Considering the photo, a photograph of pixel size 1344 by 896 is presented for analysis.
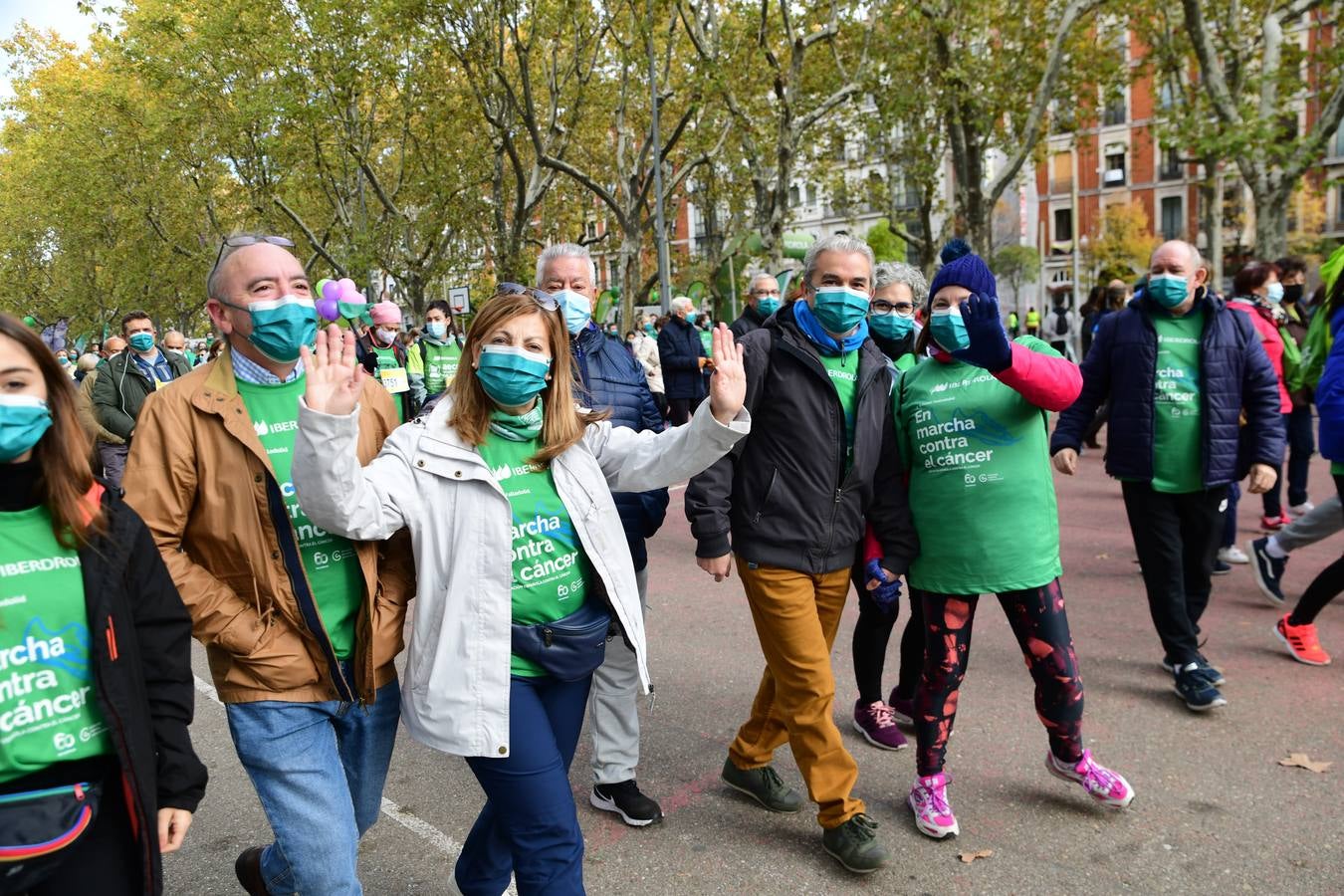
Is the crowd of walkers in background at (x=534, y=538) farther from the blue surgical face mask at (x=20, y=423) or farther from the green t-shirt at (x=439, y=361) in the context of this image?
the green t-shirt at (x=439, y=361)

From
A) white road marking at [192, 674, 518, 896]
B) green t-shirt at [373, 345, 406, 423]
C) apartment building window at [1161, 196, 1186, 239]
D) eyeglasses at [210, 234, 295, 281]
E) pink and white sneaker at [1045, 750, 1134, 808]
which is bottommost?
white road marking at [192, 674, 518, 896]

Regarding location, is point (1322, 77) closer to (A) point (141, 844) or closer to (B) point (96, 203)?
(A) point (141, 844)

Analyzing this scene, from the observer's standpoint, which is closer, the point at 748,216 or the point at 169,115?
the point at 169,115

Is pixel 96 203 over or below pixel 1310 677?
over

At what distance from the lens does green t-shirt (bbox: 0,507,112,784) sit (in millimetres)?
1713

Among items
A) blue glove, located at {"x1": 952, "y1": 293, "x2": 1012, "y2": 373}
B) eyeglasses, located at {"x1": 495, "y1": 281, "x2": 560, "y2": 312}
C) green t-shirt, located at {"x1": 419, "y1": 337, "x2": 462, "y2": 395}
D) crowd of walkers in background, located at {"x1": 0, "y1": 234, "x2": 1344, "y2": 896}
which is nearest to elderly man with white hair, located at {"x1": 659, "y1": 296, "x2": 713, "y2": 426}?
green t-shirt, located at {"x1": 419, "y1": 337, "x2": 462, "y2": 395}

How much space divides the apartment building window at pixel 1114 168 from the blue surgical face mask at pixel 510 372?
170 feet

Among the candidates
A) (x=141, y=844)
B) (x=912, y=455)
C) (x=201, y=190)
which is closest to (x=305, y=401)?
(x=141, y=844)

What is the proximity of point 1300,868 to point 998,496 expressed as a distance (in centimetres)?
141

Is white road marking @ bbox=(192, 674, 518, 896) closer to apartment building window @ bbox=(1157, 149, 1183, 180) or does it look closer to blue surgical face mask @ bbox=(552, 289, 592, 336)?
blue surgical face mask @ bbox=(552, 289, 592, 336)

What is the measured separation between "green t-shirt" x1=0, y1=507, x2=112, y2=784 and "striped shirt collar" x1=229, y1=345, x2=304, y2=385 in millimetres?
670

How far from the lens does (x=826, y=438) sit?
319 cm

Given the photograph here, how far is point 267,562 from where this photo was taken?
2305 millimetres

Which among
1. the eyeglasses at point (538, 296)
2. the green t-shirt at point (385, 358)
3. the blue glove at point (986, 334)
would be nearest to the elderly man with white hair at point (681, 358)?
the green t-shirt at point (385, 358)
